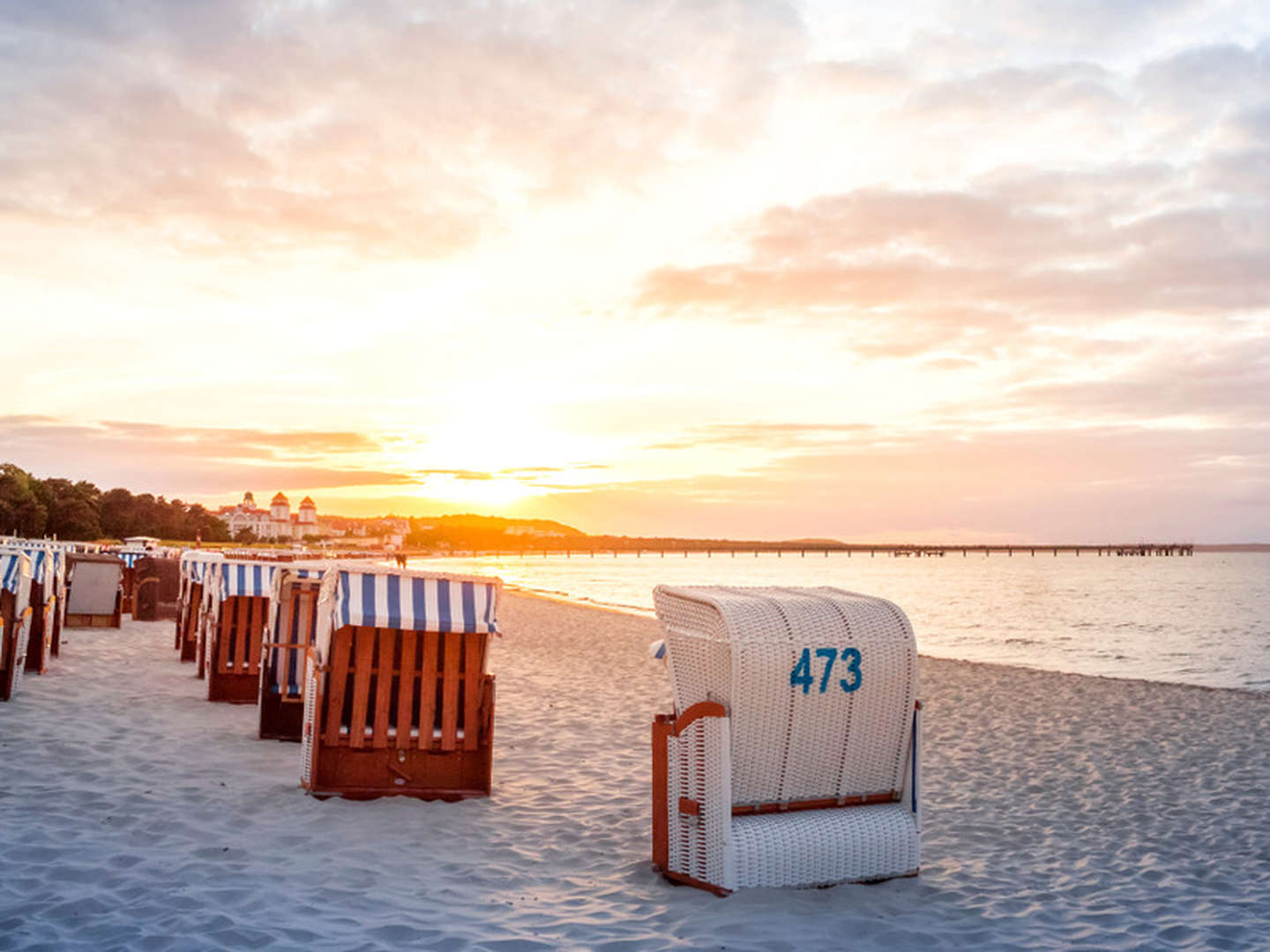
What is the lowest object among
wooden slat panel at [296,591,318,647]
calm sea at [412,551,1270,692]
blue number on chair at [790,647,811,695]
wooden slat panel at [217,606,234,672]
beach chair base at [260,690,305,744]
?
calm sea at [412,551,1270,692]

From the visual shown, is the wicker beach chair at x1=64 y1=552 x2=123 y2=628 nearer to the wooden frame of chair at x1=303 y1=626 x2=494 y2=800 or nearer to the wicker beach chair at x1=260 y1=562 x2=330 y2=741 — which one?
the wicker beach chair at x1=260 y1=562 x2=330 y2=741

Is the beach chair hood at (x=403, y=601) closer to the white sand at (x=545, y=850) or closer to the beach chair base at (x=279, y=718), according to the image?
the white sand at (x=545, y=850)

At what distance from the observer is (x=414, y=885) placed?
5.87 meters

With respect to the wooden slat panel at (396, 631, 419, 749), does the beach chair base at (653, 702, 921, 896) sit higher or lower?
lower

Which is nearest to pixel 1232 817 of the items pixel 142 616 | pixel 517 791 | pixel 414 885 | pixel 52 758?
pixel 517 791

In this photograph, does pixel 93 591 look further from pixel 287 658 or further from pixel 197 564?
pixel 287 658

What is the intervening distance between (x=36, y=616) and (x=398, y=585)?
26.6 feet

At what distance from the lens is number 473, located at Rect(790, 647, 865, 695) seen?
19.1ft

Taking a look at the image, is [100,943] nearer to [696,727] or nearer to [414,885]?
[414,885]

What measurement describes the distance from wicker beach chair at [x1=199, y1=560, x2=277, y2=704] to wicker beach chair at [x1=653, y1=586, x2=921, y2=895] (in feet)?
24.7

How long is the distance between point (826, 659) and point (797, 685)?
23 cm

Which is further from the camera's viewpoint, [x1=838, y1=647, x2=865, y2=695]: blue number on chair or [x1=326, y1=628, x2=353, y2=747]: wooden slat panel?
[x1=326, y1=628, x2=353, y2=747]: wooden slat panel

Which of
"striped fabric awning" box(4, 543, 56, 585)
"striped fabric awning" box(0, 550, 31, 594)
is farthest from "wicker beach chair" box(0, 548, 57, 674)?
"striped fabric awning" box(0, 550, 31, 594)

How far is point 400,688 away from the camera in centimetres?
780
